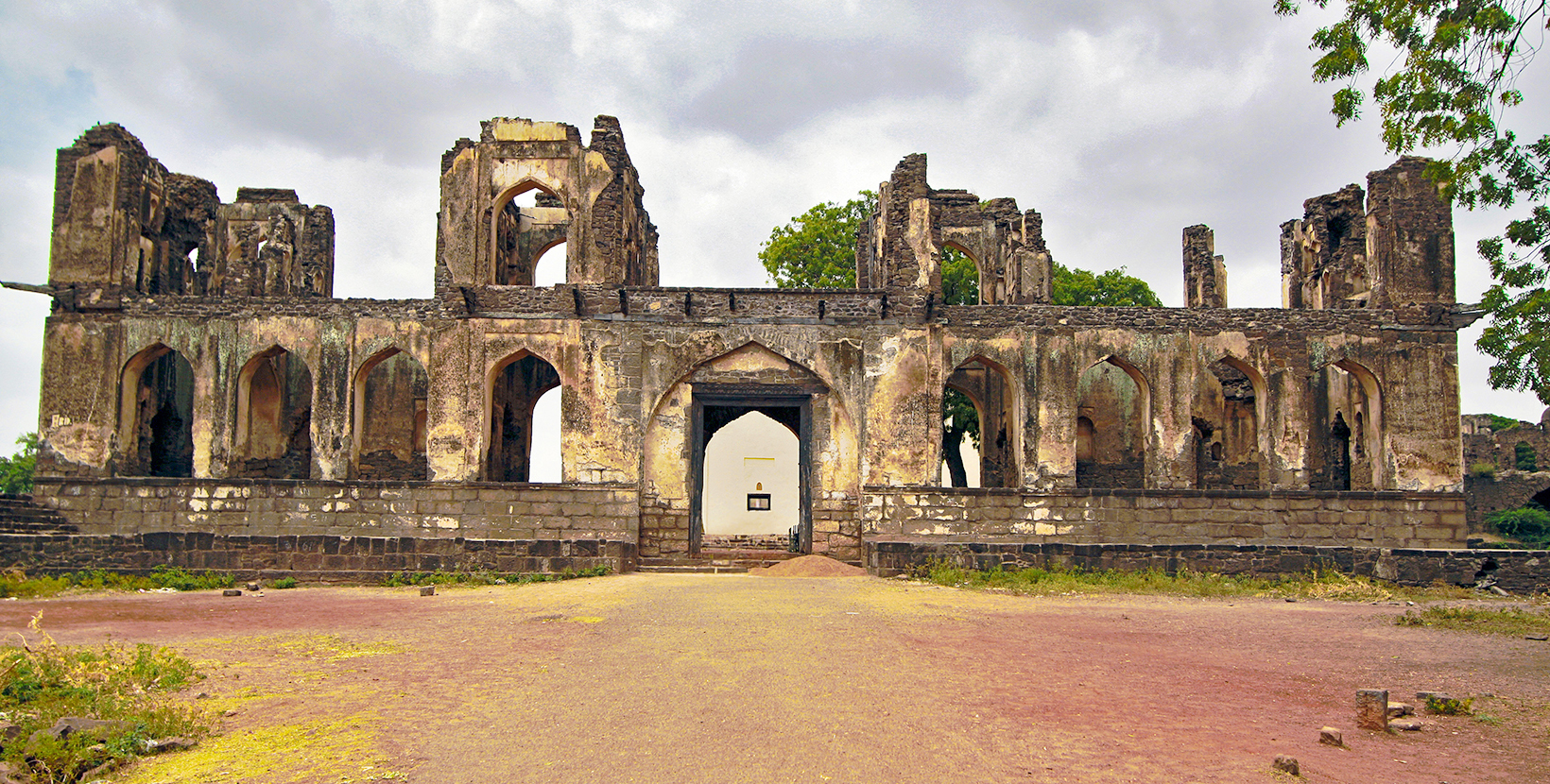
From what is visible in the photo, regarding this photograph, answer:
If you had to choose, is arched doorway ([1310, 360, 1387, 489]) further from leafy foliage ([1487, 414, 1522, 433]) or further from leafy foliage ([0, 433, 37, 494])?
leafy foliage ([0, 433, 37, 494])

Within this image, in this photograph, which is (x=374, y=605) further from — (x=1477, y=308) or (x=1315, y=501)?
(x=1477, y=308)

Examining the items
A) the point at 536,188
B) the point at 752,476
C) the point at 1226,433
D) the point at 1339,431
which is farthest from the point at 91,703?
the point at 752,476

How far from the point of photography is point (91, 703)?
6.46 m

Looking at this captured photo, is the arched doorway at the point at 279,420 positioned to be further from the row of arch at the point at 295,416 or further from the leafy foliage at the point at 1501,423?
the leafy foliage at the point at 1501,423

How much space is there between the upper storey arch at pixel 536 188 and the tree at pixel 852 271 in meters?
10.8

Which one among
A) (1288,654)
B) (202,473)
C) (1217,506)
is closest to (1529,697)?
(1288,654)

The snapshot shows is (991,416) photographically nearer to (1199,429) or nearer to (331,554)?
(1199,429)

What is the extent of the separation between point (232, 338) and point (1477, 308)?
19.9 m

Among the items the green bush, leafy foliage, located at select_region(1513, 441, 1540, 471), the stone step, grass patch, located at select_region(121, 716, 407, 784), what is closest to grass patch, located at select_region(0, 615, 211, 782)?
grass patch, located at select_region(121, 716, 407, 784)

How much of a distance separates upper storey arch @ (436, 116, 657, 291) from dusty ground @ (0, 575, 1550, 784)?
676cm

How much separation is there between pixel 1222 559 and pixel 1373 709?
373 inches

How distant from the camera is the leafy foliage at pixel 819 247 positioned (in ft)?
94.2

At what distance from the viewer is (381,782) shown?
17.2ft

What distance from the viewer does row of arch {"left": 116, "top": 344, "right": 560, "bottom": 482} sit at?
17.2 m
